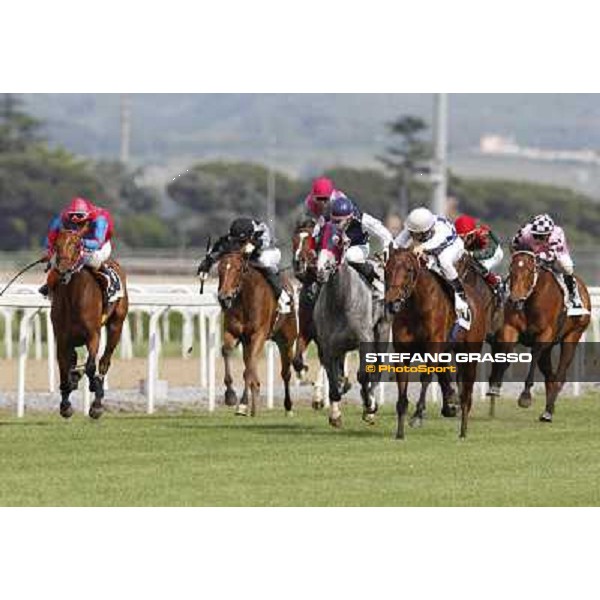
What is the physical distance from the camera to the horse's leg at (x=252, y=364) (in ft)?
64.8

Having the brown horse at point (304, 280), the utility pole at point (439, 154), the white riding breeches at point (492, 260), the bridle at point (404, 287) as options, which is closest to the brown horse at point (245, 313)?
the brown horse at point (304, 280)

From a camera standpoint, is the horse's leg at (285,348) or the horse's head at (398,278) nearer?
the horse's head at (398,278)

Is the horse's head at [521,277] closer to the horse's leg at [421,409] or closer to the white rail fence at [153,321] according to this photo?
the horse's leg at [421,409]

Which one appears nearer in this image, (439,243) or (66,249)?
(439,243)

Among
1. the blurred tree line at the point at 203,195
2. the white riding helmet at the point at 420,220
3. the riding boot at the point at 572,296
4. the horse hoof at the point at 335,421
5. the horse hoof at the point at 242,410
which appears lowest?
the blurred tree line at the point at 203,195

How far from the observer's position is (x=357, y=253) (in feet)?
60.8

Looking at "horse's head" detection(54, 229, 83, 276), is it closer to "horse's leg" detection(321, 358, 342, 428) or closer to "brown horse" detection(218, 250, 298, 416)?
"brown horse" detection(218, 250, 298, 416)

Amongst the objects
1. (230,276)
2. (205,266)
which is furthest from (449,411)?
(205,266)

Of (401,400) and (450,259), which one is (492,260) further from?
(401,400)

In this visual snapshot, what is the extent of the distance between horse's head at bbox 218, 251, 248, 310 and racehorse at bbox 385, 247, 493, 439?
2434mm

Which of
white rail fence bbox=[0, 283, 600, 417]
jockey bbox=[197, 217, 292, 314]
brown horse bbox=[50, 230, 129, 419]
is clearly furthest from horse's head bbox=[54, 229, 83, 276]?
jockey bbox=[197, 217, 292, 314]

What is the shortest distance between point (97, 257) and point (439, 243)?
2.88 m

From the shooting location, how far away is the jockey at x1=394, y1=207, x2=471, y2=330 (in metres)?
17.5

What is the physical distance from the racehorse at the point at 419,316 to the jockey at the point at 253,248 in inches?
104
